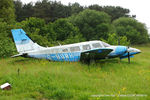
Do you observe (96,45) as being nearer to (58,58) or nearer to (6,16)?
(58,58)

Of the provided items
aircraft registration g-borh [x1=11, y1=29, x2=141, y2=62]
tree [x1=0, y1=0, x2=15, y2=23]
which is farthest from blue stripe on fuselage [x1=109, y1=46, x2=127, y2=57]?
tree [x1=0, y1=0, x2=15, y2=23]

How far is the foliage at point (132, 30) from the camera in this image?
49.6 metres

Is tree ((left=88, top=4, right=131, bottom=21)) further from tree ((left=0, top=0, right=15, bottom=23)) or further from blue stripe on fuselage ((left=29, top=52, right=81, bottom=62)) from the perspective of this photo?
blue stripe on fuselage ((left=29, top=52, right=81, bottom=62))

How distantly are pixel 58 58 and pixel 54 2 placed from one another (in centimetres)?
5552

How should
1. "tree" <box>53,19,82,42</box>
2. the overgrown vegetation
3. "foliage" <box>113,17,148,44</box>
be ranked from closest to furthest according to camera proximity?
the overgrown vegetation
"tree" <box>53,19,82,42</box>
"foliage" <box>113,17,148,44</box>

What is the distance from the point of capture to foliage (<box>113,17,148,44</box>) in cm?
4962

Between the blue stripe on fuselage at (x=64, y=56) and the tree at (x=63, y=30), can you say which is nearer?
the blue stripe on fuselage at (x=64, y=56)

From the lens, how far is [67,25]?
39219 millimetres

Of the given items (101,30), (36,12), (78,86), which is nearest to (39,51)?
(78,86)

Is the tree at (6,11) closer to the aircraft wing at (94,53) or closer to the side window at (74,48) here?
the side window at (74,48)

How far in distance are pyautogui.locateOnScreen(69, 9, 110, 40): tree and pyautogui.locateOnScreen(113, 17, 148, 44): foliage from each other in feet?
23.1

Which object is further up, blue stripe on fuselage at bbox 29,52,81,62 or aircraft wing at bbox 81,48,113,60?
aircraft wing at bbox 81,48,113,60

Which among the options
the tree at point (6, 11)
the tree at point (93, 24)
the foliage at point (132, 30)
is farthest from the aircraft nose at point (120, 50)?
the foliage at point (132, 30)

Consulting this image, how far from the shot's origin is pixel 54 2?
6344 cm
